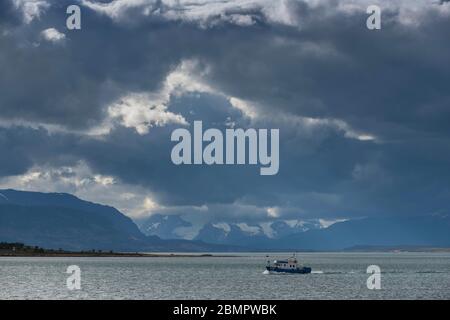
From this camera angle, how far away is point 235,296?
164250 millimetres
